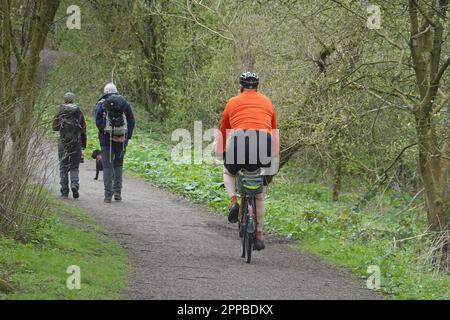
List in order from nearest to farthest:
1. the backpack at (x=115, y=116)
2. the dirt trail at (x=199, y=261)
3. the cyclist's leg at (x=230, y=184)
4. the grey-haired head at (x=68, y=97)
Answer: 1. the dirt trail at (x=199, y=261)
2. the cyclist's leg at (x=230, y=184)
3. the grey-haired head at (x=68, y=97)
4. the backpack at (x=115, y=116)

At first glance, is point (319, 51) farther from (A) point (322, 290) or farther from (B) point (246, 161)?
(A) point (322, 290)

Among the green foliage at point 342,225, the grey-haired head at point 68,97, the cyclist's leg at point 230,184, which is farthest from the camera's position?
the grey-haired head at point 68,97

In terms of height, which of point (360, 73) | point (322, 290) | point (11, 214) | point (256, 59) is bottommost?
point (322, 290)

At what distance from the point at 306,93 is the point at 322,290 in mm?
9345

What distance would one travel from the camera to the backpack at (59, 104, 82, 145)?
1509 centimetres

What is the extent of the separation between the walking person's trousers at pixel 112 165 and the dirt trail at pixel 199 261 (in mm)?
347

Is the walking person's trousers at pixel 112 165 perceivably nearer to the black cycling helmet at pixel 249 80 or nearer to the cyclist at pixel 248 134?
the cyclist at pixel 248 134

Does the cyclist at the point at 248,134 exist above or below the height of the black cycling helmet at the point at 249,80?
below

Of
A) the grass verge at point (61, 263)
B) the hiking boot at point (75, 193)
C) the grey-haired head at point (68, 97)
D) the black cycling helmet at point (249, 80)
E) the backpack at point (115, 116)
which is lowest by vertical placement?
the grass verge at point (61, 263)

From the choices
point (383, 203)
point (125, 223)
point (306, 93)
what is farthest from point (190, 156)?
point (125, 223)

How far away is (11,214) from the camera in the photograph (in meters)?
10.3

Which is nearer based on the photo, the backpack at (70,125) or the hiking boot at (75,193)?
the backpack at (70,125)

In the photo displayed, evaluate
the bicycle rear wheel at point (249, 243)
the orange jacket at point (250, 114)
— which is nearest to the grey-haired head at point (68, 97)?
the orange jacket at point (250, 114)

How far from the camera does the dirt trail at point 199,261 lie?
8906 millimetres
